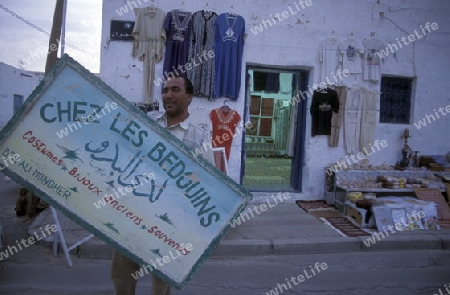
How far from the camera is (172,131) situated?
8.39 feet

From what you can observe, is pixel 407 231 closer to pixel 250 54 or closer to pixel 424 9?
pixel 250 54

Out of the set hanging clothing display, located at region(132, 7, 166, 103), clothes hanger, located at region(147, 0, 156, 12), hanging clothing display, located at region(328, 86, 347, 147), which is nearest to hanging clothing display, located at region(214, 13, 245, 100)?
hanging clothing display, located at region(132, 7, 166, 103)

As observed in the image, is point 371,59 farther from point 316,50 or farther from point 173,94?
point 173,94

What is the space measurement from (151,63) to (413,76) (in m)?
5.54

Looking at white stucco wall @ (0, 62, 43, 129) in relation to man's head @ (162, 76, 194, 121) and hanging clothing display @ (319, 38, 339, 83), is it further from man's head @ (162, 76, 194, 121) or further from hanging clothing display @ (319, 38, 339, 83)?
man's head @ (162, 76, 194, 121)

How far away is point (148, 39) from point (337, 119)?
4.02 m

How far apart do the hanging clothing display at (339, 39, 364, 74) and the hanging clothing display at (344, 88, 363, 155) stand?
44cm

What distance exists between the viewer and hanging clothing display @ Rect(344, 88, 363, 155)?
23.5 feet

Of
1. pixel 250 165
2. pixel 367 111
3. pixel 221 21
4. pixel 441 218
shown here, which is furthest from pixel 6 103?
pixel 441 218

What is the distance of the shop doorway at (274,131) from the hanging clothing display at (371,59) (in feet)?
4.14

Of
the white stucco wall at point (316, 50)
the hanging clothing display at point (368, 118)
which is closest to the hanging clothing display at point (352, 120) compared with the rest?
the hanging clothing display at point (368, 118)

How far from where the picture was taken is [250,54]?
6.78 m

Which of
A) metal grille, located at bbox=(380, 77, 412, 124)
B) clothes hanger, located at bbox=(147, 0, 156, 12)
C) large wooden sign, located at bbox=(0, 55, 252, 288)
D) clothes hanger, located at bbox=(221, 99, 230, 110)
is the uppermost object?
clothes hanger, located at bbox=(147, 0, 156, 12)

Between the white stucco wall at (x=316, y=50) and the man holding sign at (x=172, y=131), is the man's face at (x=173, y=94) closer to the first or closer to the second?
the man holding sign at (x=172, y=131)
